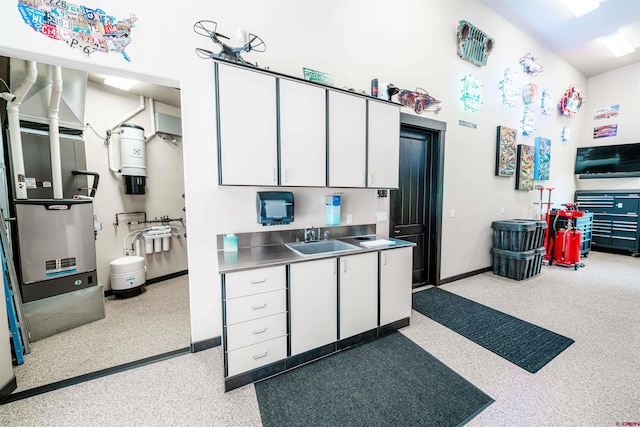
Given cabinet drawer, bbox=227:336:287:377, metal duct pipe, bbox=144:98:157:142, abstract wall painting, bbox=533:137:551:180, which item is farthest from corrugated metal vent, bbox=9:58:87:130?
abstract wall painting, bbox=533:137:551:180

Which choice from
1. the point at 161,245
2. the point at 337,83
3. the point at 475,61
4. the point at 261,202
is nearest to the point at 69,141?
the point at 161,245

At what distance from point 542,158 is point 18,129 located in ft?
26.1

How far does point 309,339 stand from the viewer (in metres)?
2.01

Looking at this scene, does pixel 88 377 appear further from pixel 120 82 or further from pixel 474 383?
pixel 120 82

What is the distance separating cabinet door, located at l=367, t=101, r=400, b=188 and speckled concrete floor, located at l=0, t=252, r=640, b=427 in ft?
5.36

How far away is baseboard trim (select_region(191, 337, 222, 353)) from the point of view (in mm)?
2188

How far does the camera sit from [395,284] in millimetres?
2455

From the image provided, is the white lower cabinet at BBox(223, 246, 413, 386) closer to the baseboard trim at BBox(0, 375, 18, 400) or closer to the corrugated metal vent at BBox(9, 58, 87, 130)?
the baseboard trim at BBox(0, 375, 18, 400)

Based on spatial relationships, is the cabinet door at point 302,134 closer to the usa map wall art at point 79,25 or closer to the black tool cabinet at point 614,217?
the usa map wall art at point 79,25

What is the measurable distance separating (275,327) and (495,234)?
4.21m

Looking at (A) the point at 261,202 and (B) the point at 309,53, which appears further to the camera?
(B) the point at 309,53

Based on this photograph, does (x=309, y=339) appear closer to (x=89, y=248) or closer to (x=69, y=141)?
(x=89, y=248)

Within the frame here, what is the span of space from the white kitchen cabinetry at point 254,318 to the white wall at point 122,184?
2911mm

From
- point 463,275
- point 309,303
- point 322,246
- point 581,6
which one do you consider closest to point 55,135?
point 322,246
